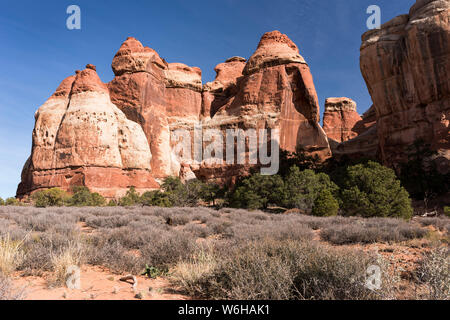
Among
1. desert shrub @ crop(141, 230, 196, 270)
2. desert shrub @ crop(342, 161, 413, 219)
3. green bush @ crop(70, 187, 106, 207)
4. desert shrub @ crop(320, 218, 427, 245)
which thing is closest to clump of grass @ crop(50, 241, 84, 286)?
desert shrub @ crop(141, 230, 196, 270)

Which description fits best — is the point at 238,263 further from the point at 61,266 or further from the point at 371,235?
the point at 371,235

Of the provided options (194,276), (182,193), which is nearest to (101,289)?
(194,276)

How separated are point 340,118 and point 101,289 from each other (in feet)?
216

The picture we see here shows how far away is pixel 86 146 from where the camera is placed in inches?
1102

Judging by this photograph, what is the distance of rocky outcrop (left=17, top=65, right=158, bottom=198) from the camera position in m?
27.7

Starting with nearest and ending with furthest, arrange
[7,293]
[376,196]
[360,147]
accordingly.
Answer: [7,293] < [376,196] < [360,147]

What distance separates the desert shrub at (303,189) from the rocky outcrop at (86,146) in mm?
18390

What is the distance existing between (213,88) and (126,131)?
20.9m

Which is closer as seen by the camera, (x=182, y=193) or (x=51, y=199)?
(x=51, y=199)

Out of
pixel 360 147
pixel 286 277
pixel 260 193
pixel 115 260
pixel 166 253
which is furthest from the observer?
pixel 360 147

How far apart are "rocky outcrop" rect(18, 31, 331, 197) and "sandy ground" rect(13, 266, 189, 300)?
83.9 ft

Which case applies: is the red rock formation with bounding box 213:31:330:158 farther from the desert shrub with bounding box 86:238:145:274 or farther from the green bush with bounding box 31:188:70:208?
the desert shrub with bounding box 86:238:145:274
